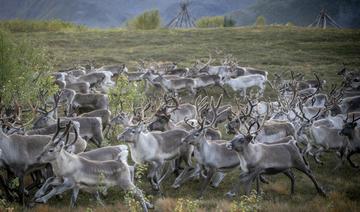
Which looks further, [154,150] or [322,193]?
[154,150]

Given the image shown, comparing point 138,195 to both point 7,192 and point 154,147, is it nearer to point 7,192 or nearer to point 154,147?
point 154,147

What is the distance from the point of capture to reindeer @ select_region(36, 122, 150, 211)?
26.9 ft

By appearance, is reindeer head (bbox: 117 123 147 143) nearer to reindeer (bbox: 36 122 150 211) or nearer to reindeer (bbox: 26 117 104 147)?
reindeer (bbox: 36 122 150 211)

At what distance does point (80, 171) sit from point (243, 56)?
2660 centimetres

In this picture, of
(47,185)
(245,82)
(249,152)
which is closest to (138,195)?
(47,185)

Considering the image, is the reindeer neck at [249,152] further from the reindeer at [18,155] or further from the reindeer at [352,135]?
the reindeer at [18,155]

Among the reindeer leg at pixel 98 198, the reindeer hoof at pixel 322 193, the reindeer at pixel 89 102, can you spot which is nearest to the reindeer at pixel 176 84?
the reindeer at pixel 89 102

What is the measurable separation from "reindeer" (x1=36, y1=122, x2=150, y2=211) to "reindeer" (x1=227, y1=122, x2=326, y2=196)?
2233mm

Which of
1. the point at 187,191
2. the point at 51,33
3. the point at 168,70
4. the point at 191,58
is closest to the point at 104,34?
the point at 51,33

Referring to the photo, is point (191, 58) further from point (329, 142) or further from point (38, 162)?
point (38, 162)

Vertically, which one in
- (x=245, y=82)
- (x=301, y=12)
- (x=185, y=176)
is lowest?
(x=185, y=176)

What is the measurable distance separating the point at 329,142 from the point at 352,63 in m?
21.4

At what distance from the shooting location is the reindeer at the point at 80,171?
8203 mm

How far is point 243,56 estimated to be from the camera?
33594mm
